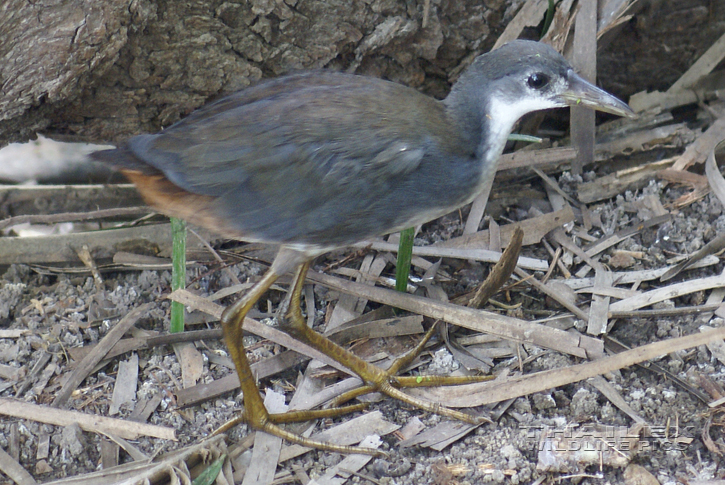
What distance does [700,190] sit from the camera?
141 inches

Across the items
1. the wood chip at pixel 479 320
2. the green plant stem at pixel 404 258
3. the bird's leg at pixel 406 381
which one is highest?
the green plant stem at pixel 404 258

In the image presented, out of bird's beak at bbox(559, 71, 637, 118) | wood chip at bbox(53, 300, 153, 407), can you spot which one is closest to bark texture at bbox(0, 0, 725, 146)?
wood chip at bbox(53, 300, 153, 407)

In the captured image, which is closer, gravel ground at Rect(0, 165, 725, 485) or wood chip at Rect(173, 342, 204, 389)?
gravel ground at Rect(0, 165, 725, 485)

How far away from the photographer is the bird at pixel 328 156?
8.38 feet

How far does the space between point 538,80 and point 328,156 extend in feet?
2.81

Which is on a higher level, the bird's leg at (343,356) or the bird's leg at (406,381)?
the bird's leg at (343,356)

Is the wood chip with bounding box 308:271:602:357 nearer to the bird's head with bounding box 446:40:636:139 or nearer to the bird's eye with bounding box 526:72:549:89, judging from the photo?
the bird's head with bounding box 446:40:636:139

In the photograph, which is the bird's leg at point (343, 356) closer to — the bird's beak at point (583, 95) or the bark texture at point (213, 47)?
the bark texture at point (213, 47)

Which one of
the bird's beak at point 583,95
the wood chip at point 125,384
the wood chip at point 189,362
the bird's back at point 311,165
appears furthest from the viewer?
the wood chip at point 189,362

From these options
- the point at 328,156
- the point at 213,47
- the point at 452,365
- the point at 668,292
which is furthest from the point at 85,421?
the point at 668,292

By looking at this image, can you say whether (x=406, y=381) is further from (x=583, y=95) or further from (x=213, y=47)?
(x=213, y=47)

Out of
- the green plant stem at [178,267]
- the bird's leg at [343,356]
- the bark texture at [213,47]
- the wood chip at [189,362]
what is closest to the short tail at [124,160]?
the green plant stem at [178,267]

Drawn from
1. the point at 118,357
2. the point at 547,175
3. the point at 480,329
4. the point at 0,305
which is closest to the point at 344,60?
the point at 547,175

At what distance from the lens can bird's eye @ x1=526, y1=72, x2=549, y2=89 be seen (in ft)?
9.00
